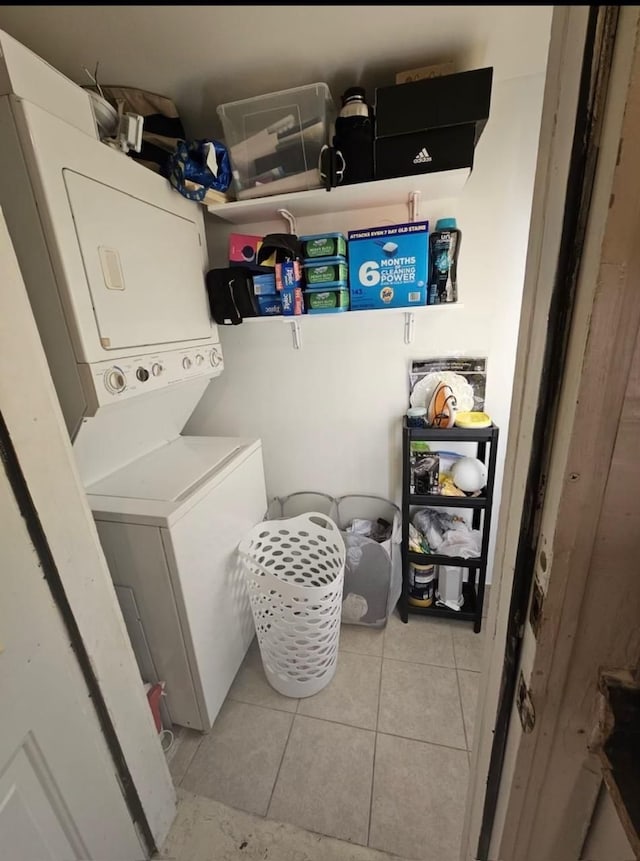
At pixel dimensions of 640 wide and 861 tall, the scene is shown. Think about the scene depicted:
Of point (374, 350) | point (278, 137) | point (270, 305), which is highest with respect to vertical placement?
point (278, 137)

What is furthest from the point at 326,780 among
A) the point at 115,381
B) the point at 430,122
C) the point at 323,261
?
the point at 430,122

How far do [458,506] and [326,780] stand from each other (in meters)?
1.11

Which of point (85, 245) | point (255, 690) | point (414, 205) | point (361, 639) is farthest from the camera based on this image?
point (361, 639)

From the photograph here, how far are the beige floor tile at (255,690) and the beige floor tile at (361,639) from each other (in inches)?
13.7

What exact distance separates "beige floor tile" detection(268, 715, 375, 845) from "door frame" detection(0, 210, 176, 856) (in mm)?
409

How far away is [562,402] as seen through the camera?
1.62 ft

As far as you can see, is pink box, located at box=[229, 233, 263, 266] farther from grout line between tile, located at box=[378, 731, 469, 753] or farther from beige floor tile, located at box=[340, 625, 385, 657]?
grout line between tile, located at box=[378, 731, 469, 753]

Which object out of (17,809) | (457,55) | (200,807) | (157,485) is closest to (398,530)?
(157,485)

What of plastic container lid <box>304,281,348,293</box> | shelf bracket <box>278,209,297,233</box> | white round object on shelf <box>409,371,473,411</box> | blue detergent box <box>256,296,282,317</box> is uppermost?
shelf bracket <box>278,209,297,233</box>

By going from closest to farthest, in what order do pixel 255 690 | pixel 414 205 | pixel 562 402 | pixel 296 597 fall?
pixel 562 402 → pixel 296 597 → pixel 414 205 → pixel 255 690

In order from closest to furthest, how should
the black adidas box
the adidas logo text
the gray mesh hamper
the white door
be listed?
1. the white door
2. the black adidas box
3. the adidas logo text
4. the gray mesh hamper

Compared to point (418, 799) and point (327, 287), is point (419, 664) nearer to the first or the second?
point (418, 799)

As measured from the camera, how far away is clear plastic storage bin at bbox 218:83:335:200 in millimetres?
1402

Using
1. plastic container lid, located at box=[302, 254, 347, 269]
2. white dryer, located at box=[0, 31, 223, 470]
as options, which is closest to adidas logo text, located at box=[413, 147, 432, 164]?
plastic container lid, located at box=[302, 254, 347, 269]
